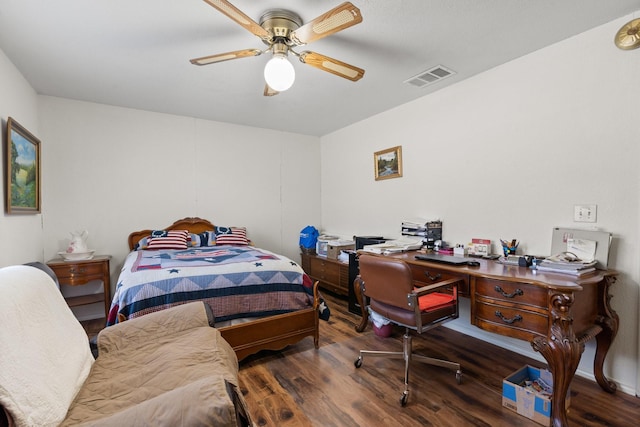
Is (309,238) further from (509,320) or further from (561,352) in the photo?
(561,352)

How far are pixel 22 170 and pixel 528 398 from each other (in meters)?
4.25

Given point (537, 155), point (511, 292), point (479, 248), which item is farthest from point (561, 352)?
point (537, 155)

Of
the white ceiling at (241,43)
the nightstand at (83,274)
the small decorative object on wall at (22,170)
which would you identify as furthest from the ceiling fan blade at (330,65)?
the nightstand at (83,274)

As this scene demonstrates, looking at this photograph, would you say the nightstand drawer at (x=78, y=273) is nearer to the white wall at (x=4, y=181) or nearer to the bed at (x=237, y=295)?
the white wall at (x=4, y=181)

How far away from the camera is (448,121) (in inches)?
119

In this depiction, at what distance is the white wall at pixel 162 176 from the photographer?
3396 millimetres

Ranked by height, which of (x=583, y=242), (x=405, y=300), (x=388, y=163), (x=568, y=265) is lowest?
(x=405, y=300)

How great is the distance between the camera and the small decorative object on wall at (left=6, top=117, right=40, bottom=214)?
7.75ft

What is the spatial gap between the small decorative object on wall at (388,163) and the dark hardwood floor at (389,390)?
194 centimetres

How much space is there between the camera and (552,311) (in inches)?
63.2

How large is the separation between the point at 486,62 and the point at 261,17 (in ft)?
6.31

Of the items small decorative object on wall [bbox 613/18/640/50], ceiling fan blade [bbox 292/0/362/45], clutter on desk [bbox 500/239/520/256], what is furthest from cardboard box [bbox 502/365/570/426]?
ceiling fan blade [bbox 292/0/362/45]

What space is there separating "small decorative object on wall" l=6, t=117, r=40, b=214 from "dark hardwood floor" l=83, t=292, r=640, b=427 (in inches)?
92.6

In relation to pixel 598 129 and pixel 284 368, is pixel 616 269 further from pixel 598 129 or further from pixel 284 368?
pixel 284 368
